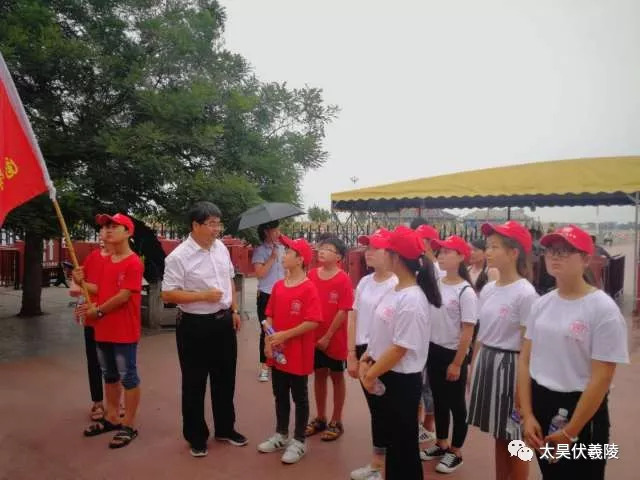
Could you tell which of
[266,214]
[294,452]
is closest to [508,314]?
[294,452]

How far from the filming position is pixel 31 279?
8.96m

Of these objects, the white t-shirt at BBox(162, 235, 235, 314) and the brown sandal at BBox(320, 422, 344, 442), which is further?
the brown sandal at BBox(320, 422, 344, 442)

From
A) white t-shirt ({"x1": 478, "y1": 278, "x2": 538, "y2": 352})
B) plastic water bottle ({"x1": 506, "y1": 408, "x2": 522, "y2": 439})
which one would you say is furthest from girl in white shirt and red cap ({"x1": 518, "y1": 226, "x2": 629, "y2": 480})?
white t-shirt ({"x1": 478, "y1": 278, "x2": 538, "y2": 352})

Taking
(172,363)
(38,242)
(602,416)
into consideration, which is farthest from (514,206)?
(602,416)

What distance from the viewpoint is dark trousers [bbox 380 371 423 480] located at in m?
2.83

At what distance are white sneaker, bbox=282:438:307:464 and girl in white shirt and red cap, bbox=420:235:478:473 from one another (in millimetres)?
965

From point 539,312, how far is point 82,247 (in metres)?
15.1

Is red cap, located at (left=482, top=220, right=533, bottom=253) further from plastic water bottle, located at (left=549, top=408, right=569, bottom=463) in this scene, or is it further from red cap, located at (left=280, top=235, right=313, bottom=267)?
red cap, located at (left=280, top=235, right=313, bottom=267)

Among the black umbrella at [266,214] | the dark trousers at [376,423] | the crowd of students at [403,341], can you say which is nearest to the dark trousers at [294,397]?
the crowd of students at [403,341]

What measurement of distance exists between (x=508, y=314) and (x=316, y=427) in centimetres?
198

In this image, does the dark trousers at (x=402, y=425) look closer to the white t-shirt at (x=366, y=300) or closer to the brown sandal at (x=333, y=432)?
the white t-shirt at (x=366, y=300)

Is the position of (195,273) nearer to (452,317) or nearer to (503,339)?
Answer: (452,317)

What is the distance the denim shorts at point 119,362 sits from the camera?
4051 mm

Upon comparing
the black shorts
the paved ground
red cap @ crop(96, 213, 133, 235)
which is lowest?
the paved ground
